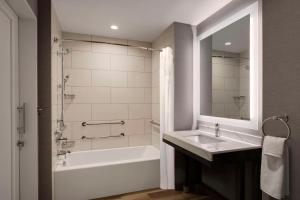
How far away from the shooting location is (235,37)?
6.82 ft

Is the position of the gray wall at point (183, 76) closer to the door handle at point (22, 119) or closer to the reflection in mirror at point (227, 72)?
the reflection in mirror at point (227, 72)

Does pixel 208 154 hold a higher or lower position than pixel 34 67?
lower

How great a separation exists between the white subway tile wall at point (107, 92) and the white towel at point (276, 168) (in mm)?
2151

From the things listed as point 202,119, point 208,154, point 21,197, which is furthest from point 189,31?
A: point 21,197

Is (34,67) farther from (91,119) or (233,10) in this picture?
(233,10)

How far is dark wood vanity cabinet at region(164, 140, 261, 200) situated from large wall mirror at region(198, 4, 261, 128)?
405 millimetres

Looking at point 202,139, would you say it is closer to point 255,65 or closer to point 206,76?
point 206,76

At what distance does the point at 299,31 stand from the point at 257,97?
2.12 feet

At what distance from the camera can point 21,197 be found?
1787 mm

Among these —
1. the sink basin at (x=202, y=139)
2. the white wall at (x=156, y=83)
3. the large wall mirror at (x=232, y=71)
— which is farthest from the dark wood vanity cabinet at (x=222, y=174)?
the white wall at (x=156, y=83)

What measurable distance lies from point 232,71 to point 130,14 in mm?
1484

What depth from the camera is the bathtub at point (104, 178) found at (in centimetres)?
218

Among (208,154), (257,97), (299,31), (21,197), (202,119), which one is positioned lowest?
(21,197)

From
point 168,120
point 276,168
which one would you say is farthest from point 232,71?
point 276,168
